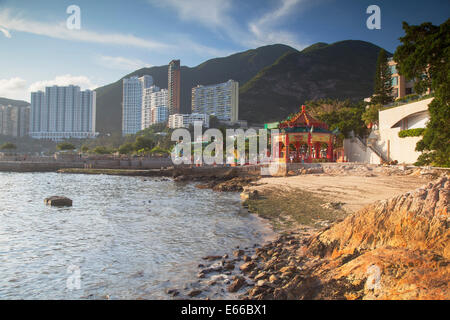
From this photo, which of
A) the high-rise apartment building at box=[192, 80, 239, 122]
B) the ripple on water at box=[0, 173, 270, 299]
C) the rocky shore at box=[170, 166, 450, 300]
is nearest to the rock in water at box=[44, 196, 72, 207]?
the ripple on water at box=[0, 173, 270, 299]

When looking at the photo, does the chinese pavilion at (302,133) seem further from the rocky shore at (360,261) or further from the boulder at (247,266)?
the boulder at (247,266)

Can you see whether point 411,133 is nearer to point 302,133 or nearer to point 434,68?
point 434,68

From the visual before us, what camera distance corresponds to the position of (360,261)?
575 cm

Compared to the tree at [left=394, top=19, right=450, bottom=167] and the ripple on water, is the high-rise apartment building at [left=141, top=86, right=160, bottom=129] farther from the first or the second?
the tree at [left=394, top=19, right=450, bottom=167]

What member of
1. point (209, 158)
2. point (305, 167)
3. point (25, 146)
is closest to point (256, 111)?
point (209, 158)

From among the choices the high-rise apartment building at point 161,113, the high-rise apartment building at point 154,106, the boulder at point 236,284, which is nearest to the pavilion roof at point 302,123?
the boulder at point 236,284

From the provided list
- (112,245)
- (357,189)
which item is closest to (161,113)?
(357,189)

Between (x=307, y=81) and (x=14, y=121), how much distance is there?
16935 cm

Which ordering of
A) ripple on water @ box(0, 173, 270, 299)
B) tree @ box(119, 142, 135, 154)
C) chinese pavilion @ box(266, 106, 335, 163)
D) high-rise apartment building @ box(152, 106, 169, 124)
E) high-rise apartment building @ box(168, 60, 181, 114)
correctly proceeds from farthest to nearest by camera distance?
high-rise apartment building @ box(152, 106, 169, 124) < high-rise apartment building @ box(168, 60, 181, 114) < tree @ box(119, 142, 135, 154) < chinese pavilion @ box(266, 106, 335, 163) < ripple on water @ box(0, 173, 270, 299)

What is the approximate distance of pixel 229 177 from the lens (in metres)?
38.5

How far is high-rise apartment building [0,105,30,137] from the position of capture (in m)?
160

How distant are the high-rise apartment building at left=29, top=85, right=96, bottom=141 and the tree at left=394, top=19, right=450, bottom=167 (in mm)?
154897

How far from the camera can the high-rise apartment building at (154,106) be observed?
16888 cm
